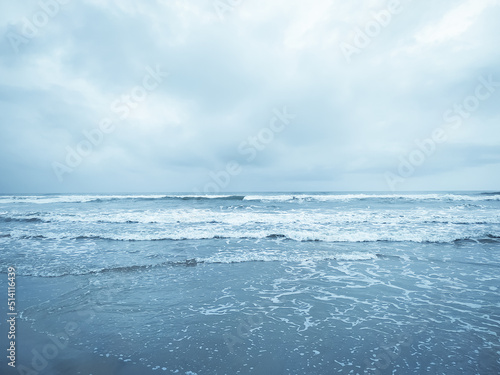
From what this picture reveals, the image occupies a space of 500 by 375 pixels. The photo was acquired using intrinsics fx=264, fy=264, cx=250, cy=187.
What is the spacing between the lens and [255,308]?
571cm

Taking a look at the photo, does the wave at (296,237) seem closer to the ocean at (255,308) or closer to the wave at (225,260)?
the ocean at (255,308)

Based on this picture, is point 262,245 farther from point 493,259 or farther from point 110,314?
point 493,259

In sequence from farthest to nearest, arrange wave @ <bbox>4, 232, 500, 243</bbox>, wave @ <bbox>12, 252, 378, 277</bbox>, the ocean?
wave @ <bbox>4, 232, 500, 243</bbox> → wave @ <bbox>12, 252, 378, 277</bbox> → the ocean

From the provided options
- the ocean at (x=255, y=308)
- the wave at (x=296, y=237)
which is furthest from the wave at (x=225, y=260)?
the wave at (x=296, y=237)

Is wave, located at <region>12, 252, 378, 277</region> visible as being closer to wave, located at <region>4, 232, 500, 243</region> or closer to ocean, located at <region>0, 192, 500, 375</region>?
ocean, located at <region>0, 192, 500, 375</region>

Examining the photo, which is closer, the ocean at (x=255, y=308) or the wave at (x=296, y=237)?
the ocean at (x=255, y=308)

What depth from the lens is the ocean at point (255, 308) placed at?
3.89 m

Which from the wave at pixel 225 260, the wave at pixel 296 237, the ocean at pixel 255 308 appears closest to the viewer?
the ocean at pixel 255 308

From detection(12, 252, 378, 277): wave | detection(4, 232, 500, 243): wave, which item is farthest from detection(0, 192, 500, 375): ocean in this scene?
detection(4, 232, 500, 243): wave

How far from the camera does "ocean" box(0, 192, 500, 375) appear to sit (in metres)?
3.89

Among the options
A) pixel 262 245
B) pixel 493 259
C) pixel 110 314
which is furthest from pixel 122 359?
pixel 493 259

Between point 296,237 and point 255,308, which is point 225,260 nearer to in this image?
point 255,308

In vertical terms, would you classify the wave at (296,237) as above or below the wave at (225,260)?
above

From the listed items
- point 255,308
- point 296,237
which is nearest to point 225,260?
point 255,308
